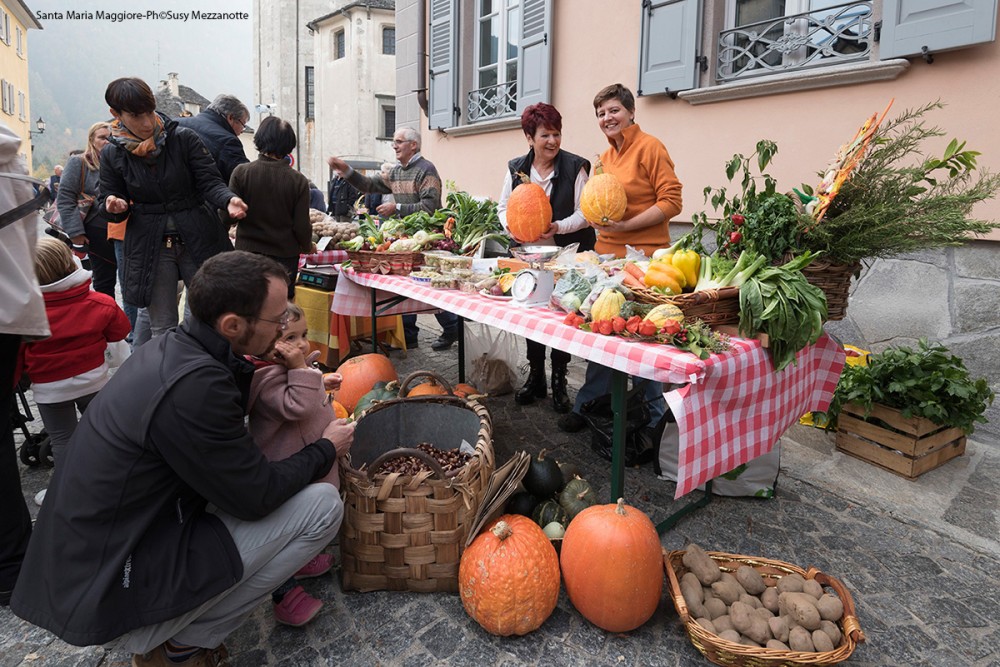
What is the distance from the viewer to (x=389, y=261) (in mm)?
4164

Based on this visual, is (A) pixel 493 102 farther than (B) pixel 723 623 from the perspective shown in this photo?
Yes

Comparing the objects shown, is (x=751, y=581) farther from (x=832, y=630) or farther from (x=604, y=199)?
(x=604, y=199)

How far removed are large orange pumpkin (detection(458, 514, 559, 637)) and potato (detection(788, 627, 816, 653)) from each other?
2.48 feet

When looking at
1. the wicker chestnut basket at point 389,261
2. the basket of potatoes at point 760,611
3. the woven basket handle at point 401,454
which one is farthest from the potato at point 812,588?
the wicker chestnut basket at point 389,261

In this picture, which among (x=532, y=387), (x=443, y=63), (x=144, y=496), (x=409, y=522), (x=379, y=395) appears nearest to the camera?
(x=144, y=496)

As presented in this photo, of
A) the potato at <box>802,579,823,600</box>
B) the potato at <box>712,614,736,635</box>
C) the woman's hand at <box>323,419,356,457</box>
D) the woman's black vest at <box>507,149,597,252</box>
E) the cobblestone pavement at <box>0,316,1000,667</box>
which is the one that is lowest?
the cobblestone pavement at <box>0,316,1000,667</box>

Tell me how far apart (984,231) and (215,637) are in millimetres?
3048

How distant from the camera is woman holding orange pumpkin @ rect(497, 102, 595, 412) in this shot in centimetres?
379

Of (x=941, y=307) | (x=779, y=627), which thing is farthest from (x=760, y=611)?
(x=941, y=307)

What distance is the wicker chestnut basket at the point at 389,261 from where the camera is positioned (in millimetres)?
4125

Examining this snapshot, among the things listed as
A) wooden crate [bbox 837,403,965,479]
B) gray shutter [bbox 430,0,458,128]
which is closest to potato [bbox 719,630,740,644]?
wooden crate [bbox 837,403,965,479]

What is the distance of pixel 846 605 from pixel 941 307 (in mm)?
3152

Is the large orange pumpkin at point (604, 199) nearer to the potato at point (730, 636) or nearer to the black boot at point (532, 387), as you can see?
the black boot at point (532, 387)

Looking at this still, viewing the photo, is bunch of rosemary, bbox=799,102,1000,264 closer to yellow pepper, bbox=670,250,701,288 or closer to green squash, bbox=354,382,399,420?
yellow pepper, bbox=670,250,701,288
